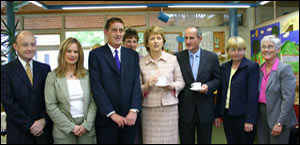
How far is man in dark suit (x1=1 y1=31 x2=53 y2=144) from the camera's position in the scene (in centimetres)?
201

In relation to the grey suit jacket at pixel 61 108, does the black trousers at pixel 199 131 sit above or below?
below

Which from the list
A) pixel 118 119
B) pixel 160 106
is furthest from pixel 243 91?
pixel 118 119

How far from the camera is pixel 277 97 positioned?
2291 millimetres

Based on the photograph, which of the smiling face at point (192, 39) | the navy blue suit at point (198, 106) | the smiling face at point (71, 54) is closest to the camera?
the smiling face at point (71, 54)

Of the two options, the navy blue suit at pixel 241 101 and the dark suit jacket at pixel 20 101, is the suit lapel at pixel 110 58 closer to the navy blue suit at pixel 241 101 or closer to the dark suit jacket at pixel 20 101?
the dark suit jacket at pixel 20 101

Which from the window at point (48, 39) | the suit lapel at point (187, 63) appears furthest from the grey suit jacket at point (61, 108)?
the window at point (48, 39)

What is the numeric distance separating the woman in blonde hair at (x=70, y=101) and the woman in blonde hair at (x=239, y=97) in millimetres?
1344

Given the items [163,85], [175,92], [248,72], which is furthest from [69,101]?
[248,72]

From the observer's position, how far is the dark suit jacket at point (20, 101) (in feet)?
6.57

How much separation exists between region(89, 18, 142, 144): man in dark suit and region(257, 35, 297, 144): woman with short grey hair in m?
1.27

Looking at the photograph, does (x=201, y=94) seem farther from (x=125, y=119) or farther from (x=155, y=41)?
(x=125, y=119)

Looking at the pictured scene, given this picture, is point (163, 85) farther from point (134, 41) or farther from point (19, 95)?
point (19, 95)

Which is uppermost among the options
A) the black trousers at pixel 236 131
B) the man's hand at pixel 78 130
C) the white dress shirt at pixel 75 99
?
the white dress shirt at pixel 75 99

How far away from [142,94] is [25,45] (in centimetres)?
114
